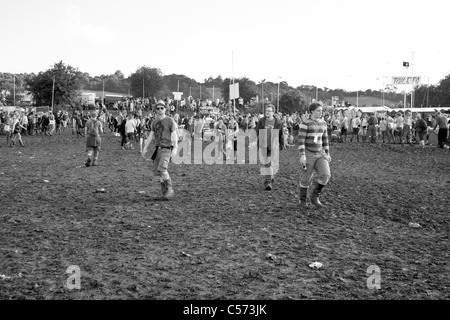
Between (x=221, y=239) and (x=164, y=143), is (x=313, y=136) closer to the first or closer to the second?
(x=164, y=143)

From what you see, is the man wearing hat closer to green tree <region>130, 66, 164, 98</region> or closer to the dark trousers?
the dark trousers

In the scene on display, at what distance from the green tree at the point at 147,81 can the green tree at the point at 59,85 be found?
24.3 m

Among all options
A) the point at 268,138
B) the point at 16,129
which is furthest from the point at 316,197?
the point at 16,129

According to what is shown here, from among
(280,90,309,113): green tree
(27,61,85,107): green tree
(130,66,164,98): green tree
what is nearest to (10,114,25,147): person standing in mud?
(27,61,85,107): green tree

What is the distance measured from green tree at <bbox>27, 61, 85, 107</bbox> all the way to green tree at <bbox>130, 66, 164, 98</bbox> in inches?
956

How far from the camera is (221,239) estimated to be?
6.54m

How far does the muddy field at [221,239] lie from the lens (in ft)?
15.4

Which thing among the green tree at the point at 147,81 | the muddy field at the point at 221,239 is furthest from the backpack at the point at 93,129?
the green tree at the point at 147,81

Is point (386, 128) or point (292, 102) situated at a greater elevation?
point (292, 102)

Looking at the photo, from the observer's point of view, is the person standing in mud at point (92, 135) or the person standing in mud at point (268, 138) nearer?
the person standing in mud at point (268, 138)

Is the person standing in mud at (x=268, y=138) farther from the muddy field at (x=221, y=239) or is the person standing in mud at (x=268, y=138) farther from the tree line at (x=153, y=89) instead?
the tree line at (x=153, y=89)

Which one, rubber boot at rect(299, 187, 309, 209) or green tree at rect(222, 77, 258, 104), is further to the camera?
green tree at rect(222, 77, 258, 104)

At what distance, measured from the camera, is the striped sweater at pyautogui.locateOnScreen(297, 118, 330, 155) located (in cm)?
883

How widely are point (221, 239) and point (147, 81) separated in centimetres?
7568
